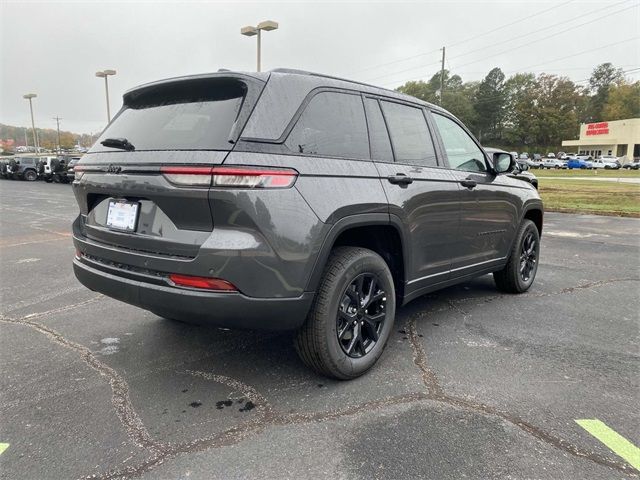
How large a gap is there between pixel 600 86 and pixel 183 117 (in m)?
119

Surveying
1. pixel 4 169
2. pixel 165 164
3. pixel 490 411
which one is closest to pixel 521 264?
pixel 490 411

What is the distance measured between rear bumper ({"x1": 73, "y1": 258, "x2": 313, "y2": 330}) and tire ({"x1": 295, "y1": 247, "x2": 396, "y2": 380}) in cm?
15

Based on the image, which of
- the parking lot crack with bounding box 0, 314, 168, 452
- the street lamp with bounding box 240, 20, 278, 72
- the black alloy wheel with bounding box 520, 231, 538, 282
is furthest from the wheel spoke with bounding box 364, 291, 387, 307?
the street lamp with bounding box 240, 20, 278, 72

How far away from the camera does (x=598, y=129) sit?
2889 inches

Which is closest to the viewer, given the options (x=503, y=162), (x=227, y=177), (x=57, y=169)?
(x=227, y=177)

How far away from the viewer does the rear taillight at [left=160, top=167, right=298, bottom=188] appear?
2318mm

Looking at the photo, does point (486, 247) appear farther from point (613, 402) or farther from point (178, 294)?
point (178, 294)

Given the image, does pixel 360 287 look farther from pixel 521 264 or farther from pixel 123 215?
pixel 521 264

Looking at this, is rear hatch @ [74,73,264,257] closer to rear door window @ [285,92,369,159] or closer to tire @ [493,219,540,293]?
rear door window @ [285,92,369,159]

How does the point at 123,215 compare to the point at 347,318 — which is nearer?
the point at 123,215

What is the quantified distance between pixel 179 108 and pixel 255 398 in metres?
1.79

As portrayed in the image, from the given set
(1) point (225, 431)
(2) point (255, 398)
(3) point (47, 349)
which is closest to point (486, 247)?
(2) point (255, 398)

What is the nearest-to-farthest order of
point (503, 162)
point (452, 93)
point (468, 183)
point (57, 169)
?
point (468, 183), point (503, 162), point (57, 169), point (452, 93)

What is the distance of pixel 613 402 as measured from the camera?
9.04ft
